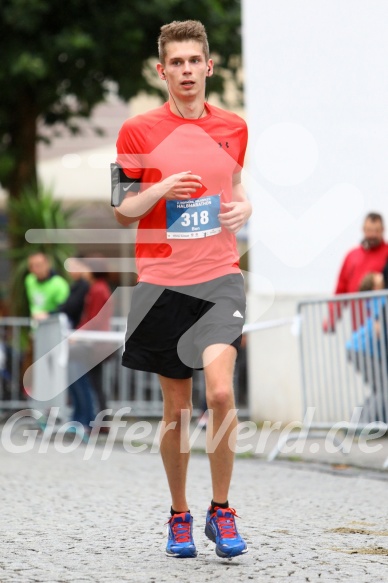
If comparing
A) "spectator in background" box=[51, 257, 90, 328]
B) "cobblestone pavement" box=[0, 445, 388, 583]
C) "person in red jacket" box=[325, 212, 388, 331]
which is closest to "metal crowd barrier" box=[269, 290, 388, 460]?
"cobblestone pavement" box=[0, 445, 388, 583]

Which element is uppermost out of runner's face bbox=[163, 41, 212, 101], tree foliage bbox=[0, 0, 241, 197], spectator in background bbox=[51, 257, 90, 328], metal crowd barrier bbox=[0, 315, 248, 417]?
tree foliage bbox=[0, 0, 241, 197]

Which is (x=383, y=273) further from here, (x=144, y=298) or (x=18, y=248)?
(x=18, y=248)

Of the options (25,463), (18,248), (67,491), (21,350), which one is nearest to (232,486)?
(67,491)

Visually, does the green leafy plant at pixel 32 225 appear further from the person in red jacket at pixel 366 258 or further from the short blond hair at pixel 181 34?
the short blond hair at pixel 181 34

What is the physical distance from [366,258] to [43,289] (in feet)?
13.2

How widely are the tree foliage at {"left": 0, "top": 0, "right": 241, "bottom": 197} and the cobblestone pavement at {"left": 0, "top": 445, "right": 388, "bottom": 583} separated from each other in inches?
330

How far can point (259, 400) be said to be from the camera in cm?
1354

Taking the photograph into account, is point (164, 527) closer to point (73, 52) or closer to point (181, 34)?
point (181, 34)

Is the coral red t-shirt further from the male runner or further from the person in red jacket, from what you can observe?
the person in red jacket

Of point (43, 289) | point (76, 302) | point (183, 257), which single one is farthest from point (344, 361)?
point (43, 289)

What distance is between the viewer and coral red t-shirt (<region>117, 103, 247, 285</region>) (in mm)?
5090

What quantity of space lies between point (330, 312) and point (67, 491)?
9.58 feet

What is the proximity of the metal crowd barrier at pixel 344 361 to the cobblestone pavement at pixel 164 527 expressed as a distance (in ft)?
1.81

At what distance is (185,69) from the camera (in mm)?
5059
